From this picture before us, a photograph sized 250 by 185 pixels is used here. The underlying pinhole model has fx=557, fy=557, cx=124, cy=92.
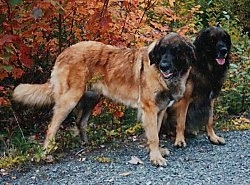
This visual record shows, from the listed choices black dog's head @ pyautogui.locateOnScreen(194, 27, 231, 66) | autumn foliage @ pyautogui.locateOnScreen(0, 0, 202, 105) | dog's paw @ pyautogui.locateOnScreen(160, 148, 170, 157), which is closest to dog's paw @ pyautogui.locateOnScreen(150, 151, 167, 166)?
dog's paw @ pyautogui.locateOnScreen(160, 148, 170, 157)

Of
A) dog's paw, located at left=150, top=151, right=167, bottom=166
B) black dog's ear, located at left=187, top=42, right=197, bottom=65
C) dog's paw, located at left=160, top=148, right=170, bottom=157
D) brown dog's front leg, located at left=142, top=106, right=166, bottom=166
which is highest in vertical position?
black dog's ear, located at left=187, top=42, right=197, bottom=65

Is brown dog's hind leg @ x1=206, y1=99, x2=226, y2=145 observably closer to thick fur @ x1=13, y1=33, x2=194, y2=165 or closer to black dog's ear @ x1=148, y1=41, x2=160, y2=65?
thick fur @ x1=13, y1=33, x2=194, y2=165

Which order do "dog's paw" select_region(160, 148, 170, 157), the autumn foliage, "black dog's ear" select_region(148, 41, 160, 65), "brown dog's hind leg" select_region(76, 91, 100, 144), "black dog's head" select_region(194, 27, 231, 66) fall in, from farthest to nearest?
1. "brown dog's hind leg" select_region(76, 91, 100, 144)
2. "black dog's head" select_region(194, 27, 231, 66)
3. the autumn foliage
4. "dog's paw" select_region(160, 148, 170, 157)
5. "black dog's ear" select_region(148, 41, 160, 65)

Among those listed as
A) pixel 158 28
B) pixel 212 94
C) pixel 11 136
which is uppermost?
pixel 158 28

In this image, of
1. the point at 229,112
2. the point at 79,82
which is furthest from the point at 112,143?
the point at 229,112

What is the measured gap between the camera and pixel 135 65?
20.5ft

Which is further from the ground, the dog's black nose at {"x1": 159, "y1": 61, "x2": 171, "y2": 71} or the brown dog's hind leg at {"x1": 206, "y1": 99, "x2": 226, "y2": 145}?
the dog's black nose at {"x1": 159, "y1": 61, "x2": 171, "y2": 71}

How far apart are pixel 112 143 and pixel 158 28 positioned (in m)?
1.88

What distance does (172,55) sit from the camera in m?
5.82

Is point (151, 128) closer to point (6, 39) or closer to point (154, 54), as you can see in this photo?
point (154, 54)

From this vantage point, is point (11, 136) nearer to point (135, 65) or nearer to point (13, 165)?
point (13, 165)

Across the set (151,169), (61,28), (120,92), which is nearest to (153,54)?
(120,92)

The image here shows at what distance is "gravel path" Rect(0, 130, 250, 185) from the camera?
533cm

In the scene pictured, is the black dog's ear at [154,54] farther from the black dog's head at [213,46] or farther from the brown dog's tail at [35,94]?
the brown dog's tail at [35,94]
